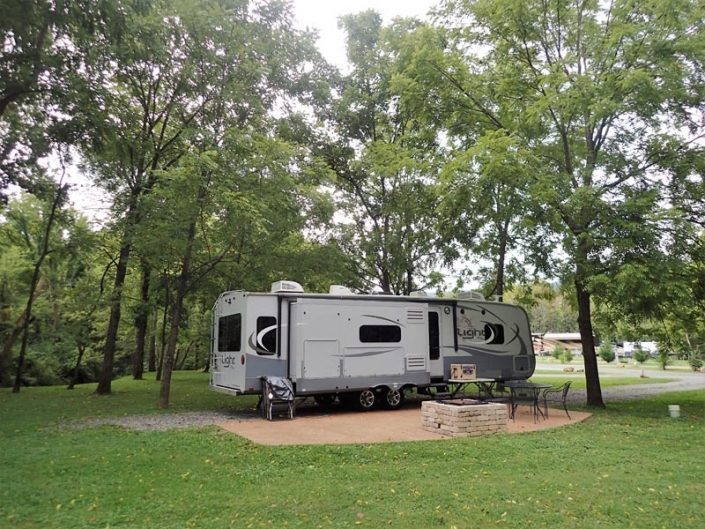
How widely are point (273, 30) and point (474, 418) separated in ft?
37.6

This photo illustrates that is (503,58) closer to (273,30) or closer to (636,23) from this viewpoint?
(636,23)

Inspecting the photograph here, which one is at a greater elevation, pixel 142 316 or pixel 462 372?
pixel 142 316

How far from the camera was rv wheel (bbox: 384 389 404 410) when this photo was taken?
1206 cm

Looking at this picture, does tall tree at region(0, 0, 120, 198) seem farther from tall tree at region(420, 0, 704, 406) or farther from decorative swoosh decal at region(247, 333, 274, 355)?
tall tree at region(420, 0, 704, 406)

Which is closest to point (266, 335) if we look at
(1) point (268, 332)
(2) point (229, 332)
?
(1) point (268, 332)

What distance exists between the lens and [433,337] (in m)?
12.8

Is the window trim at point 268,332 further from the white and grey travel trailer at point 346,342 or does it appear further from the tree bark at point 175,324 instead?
the tree bark at point 175,324

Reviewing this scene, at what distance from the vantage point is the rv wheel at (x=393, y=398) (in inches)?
475

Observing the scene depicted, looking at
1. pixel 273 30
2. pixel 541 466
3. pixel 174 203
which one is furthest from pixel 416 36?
pixel 541 466

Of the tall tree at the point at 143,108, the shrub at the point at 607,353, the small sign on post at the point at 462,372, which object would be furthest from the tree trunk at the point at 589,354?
the shrub at the point at 607,353

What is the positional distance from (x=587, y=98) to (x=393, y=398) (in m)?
7.94

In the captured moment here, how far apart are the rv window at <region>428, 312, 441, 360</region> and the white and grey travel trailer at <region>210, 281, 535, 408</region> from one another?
3 centimetres

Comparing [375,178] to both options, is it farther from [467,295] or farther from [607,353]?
[607,353]

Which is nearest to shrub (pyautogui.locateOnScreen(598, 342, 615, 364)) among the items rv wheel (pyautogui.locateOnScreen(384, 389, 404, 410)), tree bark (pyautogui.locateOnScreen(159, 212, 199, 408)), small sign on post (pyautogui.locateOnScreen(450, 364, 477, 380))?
small sign on post (pyautogui.locateOnScreen(450, 364, 477, 380))
